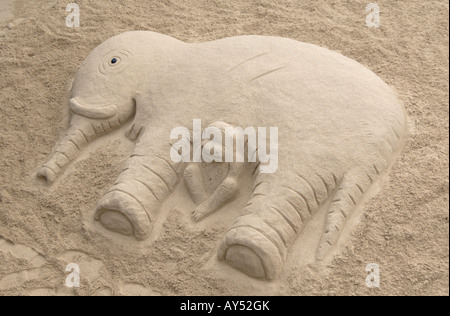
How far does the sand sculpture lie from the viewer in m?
3.22

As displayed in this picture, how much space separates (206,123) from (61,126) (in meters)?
1.11

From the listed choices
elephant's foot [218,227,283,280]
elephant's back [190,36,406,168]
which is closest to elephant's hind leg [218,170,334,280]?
elephant's foot [218,227,283,280]

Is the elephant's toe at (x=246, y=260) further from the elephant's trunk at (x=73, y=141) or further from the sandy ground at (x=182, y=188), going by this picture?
the elephant's trunk at (x=73, y=141)

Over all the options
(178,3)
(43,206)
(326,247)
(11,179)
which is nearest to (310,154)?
(326,247)

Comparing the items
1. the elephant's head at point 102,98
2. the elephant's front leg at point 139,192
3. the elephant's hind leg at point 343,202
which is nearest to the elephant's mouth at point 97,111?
the elephant's head at point 102,98

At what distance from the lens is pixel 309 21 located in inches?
184

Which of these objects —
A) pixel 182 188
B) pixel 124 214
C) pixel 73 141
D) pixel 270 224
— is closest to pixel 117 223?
pixel 124 214

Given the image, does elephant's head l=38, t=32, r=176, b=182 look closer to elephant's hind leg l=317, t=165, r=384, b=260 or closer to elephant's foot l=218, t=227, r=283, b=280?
elephant's foot l=218, t=227, r=283, b=280

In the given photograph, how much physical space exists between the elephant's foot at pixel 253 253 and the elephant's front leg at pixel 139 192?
51 centimetres

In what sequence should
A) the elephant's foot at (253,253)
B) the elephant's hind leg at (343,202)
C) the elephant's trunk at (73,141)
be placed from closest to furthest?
the elephant's foot at (253,253), the elephant's hind leg at (343,202), the elephant's trunk at (73,141)

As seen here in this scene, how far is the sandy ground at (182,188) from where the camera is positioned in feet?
10.4

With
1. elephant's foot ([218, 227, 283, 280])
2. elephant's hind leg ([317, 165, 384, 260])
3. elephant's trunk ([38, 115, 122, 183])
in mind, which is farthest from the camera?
elephant's trunk ([38, 115, 122, 183])

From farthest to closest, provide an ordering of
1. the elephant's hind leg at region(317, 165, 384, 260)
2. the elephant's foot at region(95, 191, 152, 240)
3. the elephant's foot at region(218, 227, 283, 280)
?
the elephant's foot at region(95, 191, 152, 240) < the elephant's hind leg at region(317, 165, 384, 260) < the elephant's foot at region(218, 227, 283, 280)
